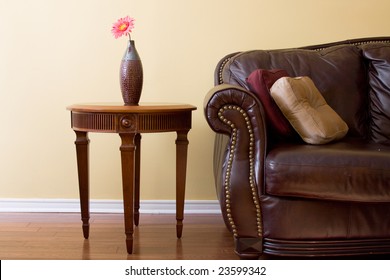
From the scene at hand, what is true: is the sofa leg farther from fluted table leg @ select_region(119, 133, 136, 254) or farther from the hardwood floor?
fluted table leg @ select_region(119, 133, 136, 254)

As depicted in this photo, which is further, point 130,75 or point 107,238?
point 107,238

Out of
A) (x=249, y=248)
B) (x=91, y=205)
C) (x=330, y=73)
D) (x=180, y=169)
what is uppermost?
(x=330, y=73)

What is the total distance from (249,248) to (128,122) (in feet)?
2.26

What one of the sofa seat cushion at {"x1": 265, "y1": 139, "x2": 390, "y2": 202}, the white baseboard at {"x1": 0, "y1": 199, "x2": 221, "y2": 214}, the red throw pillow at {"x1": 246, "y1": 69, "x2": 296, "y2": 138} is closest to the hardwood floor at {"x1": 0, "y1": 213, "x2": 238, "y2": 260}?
the white baseboard at {"x1": 0, "y1": 199, "x2": 221, "y2": 214}

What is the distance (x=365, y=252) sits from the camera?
183cm

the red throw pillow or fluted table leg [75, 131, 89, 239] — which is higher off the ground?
the red throw pillow

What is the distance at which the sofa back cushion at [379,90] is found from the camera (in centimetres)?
227

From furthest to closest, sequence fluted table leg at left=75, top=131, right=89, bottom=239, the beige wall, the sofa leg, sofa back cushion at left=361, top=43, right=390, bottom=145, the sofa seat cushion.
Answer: the beige wall, sofa back cushion at left=361, top=43, right=390, bottom=145, fluted table leg at left=75, top=131, right=89, bottom=239, the sofa leg, the sofa seat cushion

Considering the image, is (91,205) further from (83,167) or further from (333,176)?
(333,176)

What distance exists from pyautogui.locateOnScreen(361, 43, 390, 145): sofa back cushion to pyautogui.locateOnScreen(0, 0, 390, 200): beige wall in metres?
0.30

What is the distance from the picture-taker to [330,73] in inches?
91.3

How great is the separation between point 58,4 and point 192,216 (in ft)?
4.50

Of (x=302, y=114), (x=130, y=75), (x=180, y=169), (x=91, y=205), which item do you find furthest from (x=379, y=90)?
(x=91, y=205)

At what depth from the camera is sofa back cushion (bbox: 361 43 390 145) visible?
227 cm
